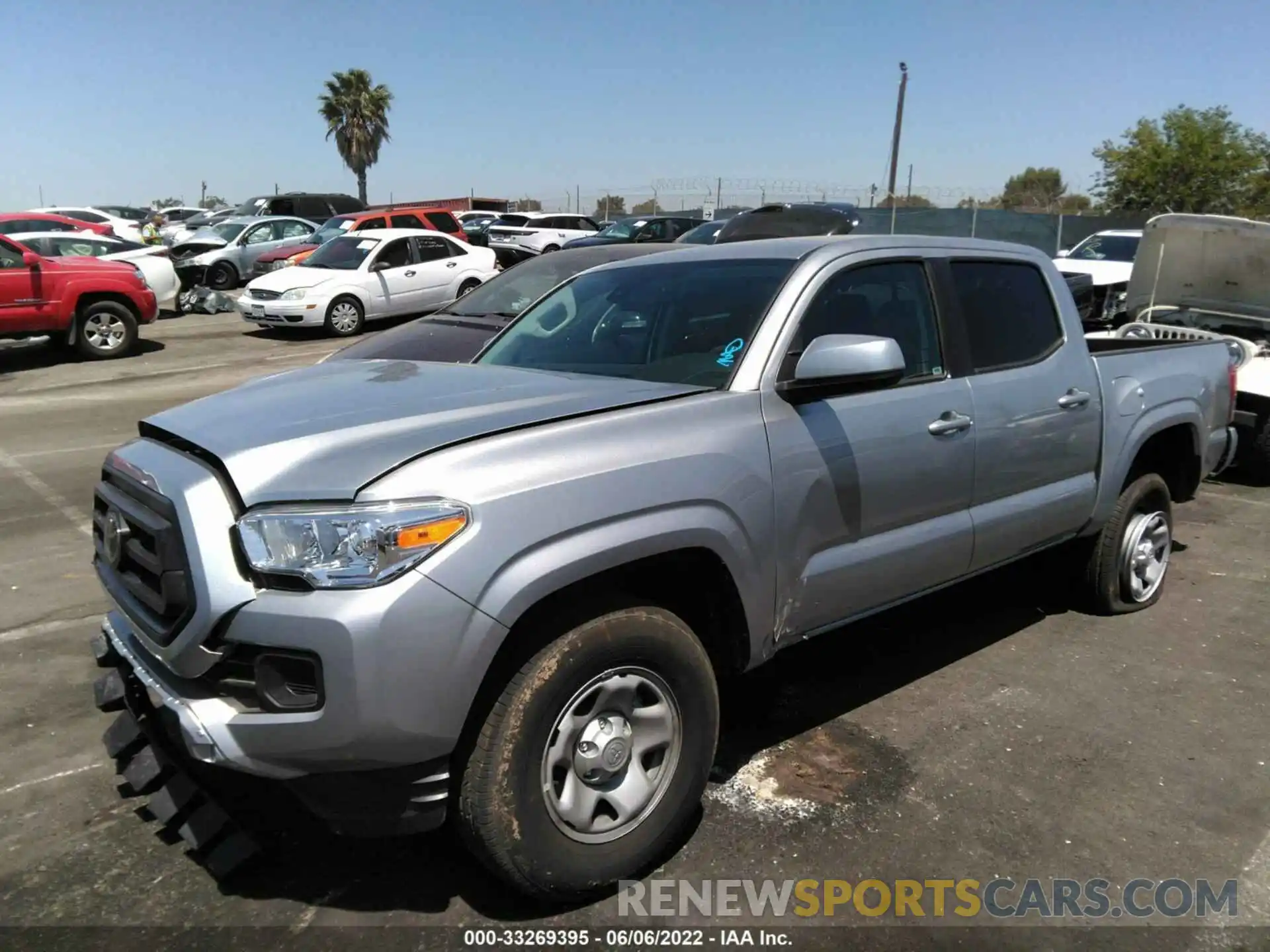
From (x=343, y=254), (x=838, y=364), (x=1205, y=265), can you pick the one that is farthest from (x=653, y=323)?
(x=343, y=254)

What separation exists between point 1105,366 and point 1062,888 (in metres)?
2.62

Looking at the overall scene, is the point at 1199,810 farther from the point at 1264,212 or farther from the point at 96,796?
the point at 1264,212

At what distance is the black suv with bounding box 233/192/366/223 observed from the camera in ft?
88.8

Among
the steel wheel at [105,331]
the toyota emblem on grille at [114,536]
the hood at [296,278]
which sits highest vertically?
the toyota emblem on grille at [114,536]

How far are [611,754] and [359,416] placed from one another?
1.20 metres

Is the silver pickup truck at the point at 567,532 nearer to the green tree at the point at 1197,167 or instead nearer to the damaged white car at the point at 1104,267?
the damaged white car at the point at 1104,267

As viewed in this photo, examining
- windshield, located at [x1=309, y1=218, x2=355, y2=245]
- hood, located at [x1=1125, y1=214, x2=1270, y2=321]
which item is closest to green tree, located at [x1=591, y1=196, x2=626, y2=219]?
windshield, located at [x1=309, y1=218, x2=355, y2=245]

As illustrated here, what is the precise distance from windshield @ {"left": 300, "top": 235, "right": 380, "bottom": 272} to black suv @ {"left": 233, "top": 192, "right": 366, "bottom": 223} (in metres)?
10.3

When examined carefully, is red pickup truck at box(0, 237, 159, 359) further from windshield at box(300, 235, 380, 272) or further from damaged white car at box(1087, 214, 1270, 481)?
damaged white car at box(1087, 214, 1270, 481)

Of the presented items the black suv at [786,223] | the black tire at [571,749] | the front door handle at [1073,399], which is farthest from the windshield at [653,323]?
the black suv at [786,223]

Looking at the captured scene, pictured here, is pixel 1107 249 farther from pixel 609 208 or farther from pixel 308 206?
pixel 609 208

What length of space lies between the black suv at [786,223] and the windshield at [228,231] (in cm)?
1553

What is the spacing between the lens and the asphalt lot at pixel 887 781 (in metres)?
2.82

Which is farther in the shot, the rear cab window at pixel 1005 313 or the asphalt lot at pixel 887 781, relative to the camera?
the rear cab window at pixel 1005 313
